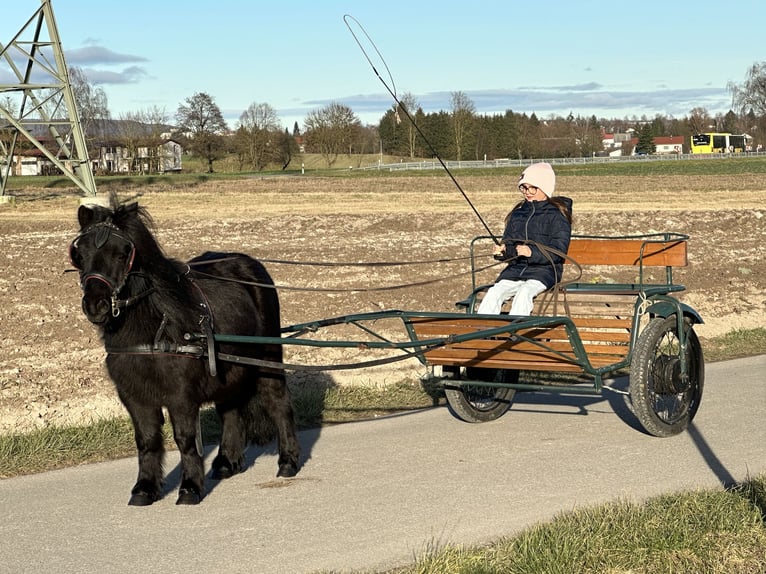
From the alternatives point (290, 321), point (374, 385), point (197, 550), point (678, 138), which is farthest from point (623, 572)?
point (678, 138)

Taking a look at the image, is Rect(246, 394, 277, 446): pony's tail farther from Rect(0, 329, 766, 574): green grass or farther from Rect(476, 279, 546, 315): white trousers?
Rect(476, 279, 546, 315): white trousers

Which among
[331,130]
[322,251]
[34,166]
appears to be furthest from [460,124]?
[322,251]

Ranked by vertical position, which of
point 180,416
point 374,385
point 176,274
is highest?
point 176,274

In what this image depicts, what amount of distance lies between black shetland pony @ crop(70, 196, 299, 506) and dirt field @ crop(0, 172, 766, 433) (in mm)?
1756

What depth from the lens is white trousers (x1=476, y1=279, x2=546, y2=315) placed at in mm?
7461

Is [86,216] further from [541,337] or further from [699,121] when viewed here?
[699,121]

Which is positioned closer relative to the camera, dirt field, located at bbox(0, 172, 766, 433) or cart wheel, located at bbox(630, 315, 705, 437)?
cart wheel, located at bbox(630, 315, 705, 437)

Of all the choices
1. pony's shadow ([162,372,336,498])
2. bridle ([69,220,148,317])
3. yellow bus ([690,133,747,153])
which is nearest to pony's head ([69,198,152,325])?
bridle ([69,220,148,317])

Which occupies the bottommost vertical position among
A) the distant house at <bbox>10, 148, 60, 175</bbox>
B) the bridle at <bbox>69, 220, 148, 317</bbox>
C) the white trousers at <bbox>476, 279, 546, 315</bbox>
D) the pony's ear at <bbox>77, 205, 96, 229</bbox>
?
the white trousers at <bbox>476, 279, 546, 315</bbox>

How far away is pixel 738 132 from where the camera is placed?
16338 centimetres

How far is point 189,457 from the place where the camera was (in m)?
6.12

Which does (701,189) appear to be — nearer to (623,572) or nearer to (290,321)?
(290,321)

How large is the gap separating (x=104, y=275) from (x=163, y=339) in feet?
1.97

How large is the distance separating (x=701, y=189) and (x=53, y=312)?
33.8 metres
